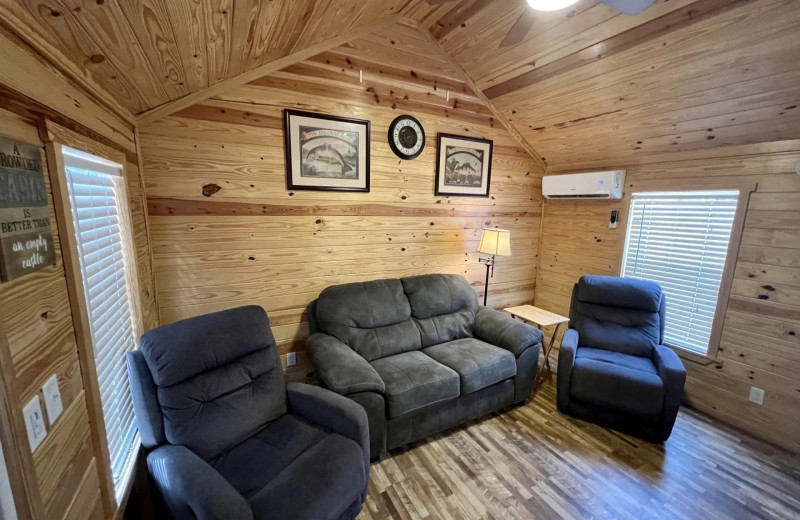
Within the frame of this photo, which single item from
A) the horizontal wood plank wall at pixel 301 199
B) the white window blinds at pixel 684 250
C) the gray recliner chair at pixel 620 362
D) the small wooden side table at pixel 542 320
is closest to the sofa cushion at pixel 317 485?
the horizontal wood plank wall at pixel 301 199

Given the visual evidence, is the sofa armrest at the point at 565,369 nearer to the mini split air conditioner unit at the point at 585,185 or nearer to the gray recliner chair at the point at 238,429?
the mini split air conditioner unit at the point at 585,185

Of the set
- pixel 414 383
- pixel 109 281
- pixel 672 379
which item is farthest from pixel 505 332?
pixel 109 281

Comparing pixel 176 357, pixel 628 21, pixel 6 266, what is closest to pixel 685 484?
pixel 628 21

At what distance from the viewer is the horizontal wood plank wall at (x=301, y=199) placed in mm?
2244

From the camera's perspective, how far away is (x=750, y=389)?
2.46 metres

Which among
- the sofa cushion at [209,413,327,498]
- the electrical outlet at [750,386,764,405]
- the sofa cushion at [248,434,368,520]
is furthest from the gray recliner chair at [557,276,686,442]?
the sofa cushion at [209,413,327,498]

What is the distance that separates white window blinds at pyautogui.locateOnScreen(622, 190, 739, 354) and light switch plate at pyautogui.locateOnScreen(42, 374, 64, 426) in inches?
153

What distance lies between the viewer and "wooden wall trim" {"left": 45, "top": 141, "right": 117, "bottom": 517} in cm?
96

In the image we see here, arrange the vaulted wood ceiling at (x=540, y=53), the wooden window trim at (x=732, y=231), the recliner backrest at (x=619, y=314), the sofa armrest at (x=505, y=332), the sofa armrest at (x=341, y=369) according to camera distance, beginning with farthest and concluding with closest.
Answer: the recliner backrest at (x=619, y=314), the sofa armrest at (x=505, y=332), the wooden window trim at (x=732, y=231), the sofa armrest at (x=341, y=369), the vaulted wood ceiling at (x=540, y=53)

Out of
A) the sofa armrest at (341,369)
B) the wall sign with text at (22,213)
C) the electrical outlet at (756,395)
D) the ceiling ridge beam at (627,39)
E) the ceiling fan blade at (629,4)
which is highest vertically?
the ceiling ridge beam at (627,39)

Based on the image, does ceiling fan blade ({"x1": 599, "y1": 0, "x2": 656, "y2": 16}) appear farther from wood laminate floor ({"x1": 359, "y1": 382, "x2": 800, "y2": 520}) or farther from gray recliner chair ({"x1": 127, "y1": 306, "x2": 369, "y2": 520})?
wood laminate floor ({"x1": 359, "y1": 382, "x2": 800, "y2": 520})

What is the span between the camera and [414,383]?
7.02ft

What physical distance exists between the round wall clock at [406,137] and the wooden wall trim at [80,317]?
224cm

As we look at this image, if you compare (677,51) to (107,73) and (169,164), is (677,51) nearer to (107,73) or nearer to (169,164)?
(107,73)
